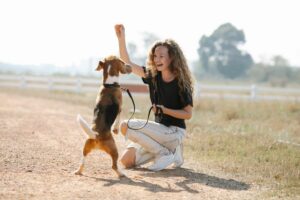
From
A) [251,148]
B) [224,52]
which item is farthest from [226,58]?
[251,148]

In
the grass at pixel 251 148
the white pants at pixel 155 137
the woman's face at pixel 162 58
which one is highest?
the woman's face at pixel 162 58

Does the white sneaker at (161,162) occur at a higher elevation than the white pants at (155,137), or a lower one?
lower

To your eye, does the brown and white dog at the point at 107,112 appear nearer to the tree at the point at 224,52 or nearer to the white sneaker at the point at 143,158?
the white sneaker at the point at 143,158

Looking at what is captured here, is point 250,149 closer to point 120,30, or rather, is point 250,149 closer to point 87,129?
point 120,30

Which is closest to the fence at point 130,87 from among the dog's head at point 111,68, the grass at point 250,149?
the grass at point 250,149

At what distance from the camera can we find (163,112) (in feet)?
23.5

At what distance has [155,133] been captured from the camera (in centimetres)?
736

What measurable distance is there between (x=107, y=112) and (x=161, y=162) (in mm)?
1270

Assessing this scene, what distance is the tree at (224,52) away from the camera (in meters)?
78.5

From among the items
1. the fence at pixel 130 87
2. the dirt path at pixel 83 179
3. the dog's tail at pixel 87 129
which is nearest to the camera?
the dirt path at pixel 83 179

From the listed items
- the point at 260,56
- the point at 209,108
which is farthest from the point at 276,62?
the point at 209,108

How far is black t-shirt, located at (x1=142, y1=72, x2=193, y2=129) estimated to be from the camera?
730 cm

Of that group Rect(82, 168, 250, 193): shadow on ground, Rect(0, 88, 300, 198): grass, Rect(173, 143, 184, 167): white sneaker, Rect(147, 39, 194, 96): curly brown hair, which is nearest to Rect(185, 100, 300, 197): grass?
Rect(0, 88, 300, 198): grass

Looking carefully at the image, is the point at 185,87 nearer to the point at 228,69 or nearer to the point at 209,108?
the point at 209,108
